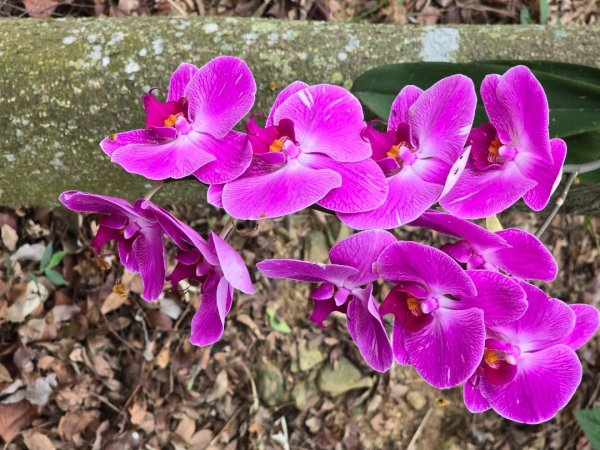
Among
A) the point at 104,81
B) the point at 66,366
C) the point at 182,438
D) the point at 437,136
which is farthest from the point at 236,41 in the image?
the point at 182,438

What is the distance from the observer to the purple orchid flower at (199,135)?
2.24 feet

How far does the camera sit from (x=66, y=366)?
60.9 inches

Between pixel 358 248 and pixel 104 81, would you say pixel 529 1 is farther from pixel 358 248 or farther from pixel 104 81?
pixel 358 248

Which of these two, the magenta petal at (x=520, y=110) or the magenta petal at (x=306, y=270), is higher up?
the magenta petal at (x=520, y=110)

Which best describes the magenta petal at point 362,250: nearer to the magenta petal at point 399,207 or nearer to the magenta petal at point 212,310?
the magenta petal at point 399,207

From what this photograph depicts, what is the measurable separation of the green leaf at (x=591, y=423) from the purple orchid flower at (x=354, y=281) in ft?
3.63

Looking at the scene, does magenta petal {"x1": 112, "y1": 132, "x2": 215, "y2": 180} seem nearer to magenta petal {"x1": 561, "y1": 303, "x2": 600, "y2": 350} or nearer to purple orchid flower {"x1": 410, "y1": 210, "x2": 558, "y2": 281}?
purple orchid flower {"x1": 410, "y1": 210, "x2": 558, "y2": 281}

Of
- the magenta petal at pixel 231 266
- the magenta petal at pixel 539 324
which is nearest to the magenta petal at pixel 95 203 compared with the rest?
the magenta petal at pixel 231 266

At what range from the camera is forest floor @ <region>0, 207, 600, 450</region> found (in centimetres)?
152

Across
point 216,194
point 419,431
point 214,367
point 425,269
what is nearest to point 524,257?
point 425,269

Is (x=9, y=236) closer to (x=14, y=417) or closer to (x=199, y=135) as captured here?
(x=14, y=417)

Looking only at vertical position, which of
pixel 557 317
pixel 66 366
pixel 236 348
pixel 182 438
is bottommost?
pixel 182 438

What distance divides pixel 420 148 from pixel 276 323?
1169mm

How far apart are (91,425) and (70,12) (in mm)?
1078
